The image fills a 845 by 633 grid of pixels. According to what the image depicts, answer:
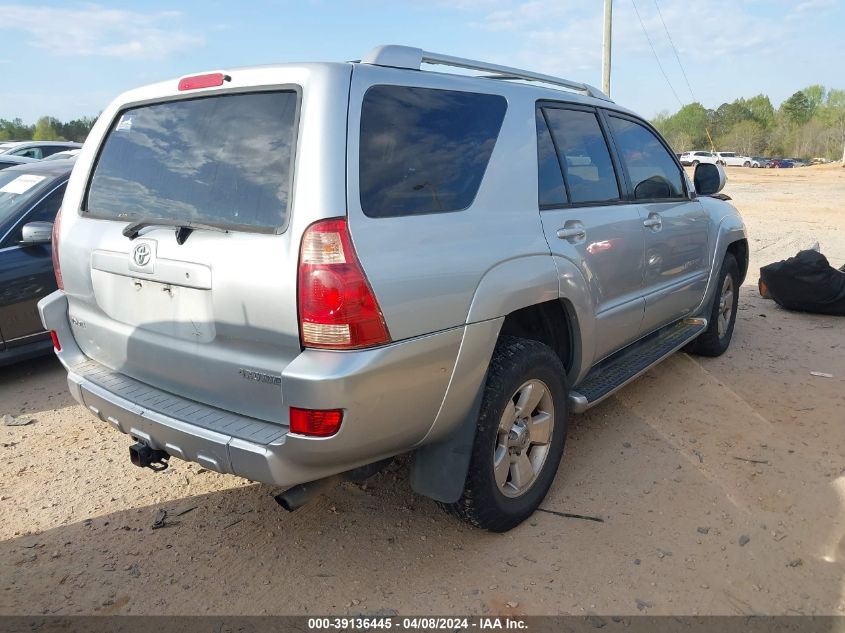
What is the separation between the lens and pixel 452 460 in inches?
102

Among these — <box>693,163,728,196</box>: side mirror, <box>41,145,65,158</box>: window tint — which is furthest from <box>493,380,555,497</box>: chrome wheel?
<box>41,145,65,158</box>: window tint

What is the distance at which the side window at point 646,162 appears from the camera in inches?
154

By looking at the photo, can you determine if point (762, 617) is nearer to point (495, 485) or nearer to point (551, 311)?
point (495, 485)

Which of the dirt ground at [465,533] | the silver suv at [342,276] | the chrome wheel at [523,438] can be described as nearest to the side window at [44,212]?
the dirt ground at [465,533]

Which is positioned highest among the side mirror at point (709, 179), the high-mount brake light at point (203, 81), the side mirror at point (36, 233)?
the high-mount brake light at point (203, 81)

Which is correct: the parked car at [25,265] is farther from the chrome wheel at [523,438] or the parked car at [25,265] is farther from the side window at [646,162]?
the side window at [646,162]

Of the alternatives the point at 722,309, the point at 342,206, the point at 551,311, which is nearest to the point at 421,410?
the point at 342,206

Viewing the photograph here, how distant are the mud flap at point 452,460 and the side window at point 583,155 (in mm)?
1316

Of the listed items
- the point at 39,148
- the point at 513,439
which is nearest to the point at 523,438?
the point at 513,439

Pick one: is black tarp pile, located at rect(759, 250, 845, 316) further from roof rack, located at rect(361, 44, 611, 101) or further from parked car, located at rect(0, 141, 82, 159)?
parked car, located at rect(0, 141, 82, 159)

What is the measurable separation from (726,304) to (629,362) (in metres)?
1.97

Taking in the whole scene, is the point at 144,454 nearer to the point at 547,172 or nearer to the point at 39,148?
the point at 547,172

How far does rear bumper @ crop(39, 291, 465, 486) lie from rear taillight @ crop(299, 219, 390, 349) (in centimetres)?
6

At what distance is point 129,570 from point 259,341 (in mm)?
1279
